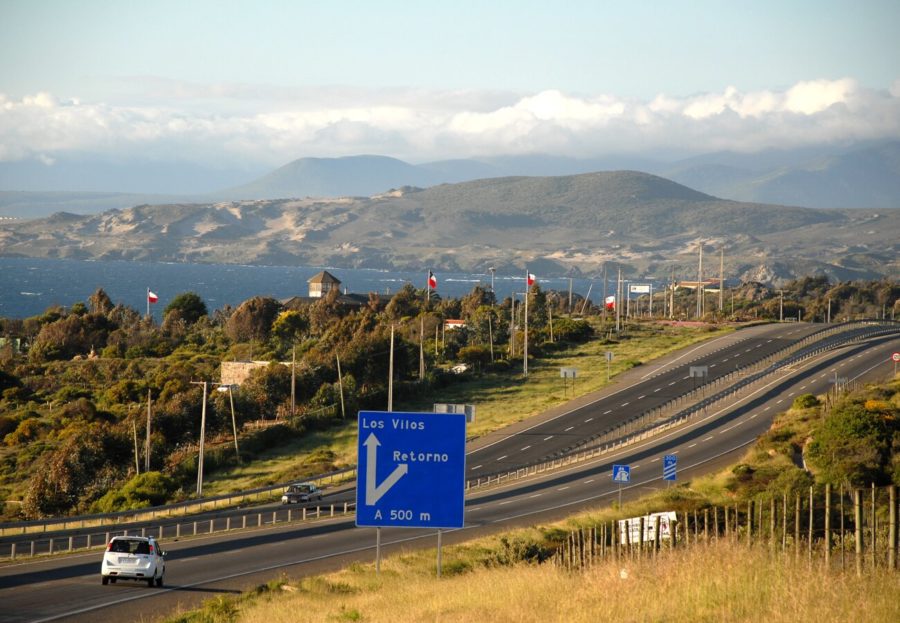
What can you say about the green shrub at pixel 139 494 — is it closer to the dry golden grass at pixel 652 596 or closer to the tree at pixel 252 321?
the dry golden grass at pixel 652 596

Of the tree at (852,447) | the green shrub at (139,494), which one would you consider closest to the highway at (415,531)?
the tree at (852,447)

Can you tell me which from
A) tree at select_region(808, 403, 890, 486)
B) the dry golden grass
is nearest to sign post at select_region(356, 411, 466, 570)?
the dry golden grass

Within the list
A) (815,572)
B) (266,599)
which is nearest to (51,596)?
(266,599)

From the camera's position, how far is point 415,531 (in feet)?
148

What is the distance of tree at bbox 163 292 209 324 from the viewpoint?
15725 centimetres

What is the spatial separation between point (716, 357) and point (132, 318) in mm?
73347

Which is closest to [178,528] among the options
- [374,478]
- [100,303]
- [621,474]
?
[621,474]

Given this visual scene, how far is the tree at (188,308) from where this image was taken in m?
157

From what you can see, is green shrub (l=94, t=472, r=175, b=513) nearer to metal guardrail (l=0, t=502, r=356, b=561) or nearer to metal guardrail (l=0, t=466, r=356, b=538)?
metal guardrail (l=0, t=466, r=356, b=538)

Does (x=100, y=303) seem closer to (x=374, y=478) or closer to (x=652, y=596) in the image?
(x=374, y=478)

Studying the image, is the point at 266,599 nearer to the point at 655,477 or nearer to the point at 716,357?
the point at 655,477

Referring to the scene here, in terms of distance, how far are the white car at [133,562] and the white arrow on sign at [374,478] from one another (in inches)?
542

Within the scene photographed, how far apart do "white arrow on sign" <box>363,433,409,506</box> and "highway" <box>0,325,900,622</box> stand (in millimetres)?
8761

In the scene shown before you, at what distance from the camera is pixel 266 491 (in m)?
60.0
